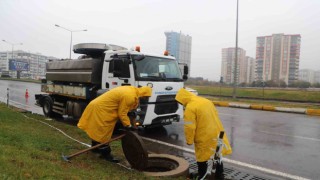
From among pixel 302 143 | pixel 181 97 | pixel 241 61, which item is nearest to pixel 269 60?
pixel 241 61

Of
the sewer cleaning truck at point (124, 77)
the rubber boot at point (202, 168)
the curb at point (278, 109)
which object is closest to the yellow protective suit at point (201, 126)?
the rubber boot at point (202, 168)

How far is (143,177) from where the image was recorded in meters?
4.52

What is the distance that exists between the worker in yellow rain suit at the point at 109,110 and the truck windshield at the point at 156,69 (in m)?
2.49

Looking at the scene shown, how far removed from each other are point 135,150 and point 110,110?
871 millimetres

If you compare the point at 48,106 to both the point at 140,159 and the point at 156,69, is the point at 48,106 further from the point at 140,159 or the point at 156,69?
the point at 140,159

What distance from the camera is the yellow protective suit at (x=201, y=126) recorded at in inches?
174

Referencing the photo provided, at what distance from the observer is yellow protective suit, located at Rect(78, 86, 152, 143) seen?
5.21 metres

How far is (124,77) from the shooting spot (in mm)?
7996

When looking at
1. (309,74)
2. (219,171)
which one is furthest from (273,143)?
(309,74)

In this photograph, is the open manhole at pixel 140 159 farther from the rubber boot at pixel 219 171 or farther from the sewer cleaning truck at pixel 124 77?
the sewer cleaning truck at pixel 124 77

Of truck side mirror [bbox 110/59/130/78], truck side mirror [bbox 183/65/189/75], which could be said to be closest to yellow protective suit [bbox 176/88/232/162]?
truck side mirror [bbox 110/59/130/78]

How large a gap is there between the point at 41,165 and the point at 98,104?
153 cm

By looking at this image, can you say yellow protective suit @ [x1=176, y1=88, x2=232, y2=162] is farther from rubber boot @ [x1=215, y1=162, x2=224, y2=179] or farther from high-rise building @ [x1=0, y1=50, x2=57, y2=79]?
high-rise building @ [x1=0, y1=50, x2=57, y2=79]

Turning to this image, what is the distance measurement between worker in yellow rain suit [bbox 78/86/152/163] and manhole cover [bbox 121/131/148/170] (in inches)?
10.3
